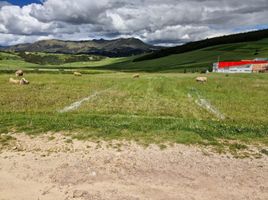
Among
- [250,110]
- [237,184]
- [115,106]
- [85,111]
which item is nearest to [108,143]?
[237,184]

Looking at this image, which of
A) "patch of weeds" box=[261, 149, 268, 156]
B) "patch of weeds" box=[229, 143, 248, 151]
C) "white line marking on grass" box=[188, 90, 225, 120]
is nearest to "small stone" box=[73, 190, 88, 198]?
"patch of weeds" box=[229, 143, 248, 151]

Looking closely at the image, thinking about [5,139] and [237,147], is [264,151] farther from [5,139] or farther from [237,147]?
[5,139]

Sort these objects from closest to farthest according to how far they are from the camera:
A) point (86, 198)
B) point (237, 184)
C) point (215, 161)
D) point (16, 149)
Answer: point (86, 198)
point (237, 184)
point (215, 161)
point (16, 149)

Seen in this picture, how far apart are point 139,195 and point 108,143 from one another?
4.50 m

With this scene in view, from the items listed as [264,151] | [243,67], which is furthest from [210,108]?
[243,67]

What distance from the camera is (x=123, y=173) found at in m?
9.68

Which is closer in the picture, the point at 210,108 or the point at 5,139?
the point at 5,139

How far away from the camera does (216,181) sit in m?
9.27

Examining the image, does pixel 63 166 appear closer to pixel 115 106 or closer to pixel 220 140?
pixel 220 140

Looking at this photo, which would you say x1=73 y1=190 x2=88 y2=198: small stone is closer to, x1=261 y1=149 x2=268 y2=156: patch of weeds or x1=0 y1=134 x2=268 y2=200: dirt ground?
x1=0 y1=134 x2=268 y2=200: dirt ground

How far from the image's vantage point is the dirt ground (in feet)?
27.6

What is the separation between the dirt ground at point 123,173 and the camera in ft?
27.6

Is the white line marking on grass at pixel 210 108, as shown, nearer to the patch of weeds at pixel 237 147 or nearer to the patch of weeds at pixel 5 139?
the patch of weeds at pixel 237 147

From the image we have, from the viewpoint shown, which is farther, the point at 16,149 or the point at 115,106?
the point at 115,106
